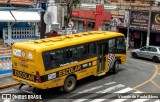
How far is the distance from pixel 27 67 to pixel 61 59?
1.90 meters

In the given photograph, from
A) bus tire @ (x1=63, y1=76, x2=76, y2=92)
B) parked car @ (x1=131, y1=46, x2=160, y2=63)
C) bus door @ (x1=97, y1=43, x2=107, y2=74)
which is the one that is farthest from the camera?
parked car @ (x1=131, y1=46, x2=160, y2=63)

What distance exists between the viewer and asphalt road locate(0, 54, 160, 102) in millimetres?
15883

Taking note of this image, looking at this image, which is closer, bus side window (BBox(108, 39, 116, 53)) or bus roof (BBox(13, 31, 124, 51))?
bus roof (BBox(13, 31, 124, 51))

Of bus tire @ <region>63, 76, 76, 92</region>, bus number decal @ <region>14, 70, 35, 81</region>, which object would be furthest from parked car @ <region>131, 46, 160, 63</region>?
bus number decal @ <region>14, 70, 35, 81</region>

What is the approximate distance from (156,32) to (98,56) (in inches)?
604

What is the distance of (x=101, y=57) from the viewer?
63.7 ft

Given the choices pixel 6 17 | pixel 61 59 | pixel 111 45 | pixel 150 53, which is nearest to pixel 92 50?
pixel 111 45

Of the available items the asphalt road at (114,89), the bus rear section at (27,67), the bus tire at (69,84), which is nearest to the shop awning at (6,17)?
the asphalt road at (114,89)

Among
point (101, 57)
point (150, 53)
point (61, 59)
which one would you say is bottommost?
point (150, 53)

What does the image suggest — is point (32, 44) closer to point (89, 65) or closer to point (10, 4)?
point (89, 65)

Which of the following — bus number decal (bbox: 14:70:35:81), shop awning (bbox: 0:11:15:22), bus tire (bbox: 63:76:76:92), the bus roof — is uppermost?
shop awning (bbox: 0:11:15:22)

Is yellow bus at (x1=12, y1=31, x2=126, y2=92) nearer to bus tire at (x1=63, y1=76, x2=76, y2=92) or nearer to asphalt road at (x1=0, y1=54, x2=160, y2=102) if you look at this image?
bus tire at (x1=63, y1=76, x2=76, y2=92)

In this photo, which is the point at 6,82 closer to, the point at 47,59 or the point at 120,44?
the point at 47,59

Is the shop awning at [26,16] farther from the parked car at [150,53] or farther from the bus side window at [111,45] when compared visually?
the parked car at [150,53]
